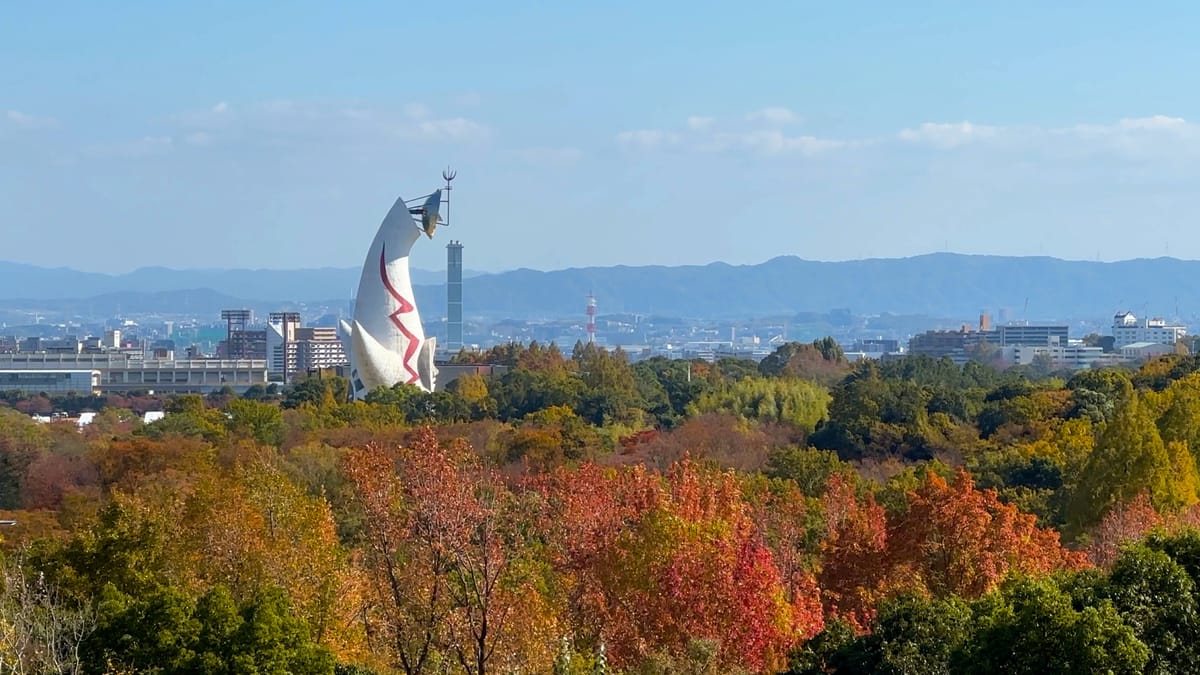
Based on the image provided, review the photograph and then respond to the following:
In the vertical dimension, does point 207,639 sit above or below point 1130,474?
below

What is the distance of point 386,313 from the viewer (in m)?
58.3

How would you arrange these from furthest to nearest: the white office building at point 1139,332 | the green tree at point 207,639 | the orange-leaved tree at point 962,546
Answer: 1. the white office building at point 1139,332
2. the orange-leaved tree at point 962,546
3. the green tree at point 207,639

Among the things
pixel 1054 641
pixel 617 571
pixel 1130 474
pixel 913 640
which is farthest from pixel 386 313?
pixel 1054 641

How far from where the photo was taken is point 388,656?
17297 millimetres

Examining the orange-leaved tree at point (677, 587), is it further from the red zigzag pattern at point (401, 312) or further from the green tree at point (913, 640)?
the red zigzag pattern at point (401, 312)

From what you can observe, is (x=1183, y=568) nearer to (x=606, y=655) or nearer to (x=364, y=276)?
(x=606, y=655)

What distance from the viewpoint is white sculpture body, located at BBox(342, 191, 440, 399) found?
57750 millimetres

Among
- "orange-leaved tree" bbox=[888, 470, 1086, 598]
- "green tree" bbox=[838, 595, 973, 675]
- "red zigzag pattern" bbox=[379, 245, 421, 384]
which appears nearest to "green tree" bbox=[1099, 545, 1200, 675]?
"green tree" bbox=[838, 595, 973, 675]

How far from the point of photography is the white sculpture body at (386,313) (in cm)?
5775

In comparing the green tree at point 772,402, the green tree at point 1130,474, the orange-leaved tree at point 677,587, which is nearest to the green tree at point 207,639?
the orange-leaved tree at point 677,587

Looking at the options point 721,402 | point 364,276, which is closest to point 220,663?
point 721,402

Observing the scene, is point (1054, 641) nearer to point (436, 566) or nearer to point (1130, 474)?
point (436, 566)

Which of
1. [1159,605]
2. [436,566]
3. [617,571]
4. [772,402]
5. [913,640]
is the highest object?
[1159,605]

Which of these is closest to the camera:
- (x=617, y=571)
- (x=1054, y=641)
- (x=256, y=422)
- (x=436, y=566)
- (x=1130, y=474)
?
(x=1054, y=641)
